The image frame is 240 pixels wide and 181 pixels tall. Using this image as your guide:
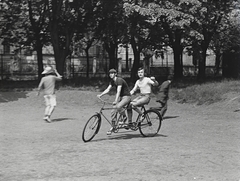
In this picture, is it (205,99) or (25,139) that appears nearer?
(25,139)

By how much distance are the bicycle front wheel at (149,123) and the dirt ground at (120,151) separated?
217mm

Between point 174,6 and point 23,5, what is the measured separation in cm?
1390

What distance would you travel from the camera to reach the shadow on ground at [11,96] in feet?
75.1

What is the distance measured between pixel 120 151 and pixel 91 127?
141 cm

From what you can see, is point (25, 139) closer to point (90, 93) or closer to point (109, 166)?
point (109, 166)

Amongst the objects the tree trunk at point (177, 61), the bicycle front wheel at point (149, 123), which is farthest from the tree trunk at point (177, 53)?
the bicycle front wheel at point (149, 123)

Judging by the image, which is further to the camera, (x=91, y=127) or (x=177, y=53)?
(x=177, y=53)

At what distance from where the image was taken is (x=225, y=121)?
15.1m

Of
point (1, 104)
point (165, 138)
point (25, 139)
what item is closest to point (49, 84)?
point (25, 139)

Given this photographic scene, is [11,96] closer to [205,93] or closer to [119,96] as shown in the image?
[205,93]

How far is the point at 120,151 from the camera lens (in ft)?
30.8

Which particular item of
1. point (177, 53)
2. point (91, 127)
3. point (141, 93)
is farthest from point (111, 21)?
point (91, 127)

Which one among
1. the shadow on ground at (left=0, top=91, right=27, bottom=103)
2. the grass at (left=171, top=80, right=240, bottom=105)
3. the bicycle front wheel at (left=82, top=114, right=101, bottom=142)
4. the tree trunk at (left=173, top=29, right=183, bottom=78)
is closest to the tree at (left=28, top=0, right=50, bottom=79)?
the shadow on ground at (left=0, top=91, right=27, bottom=103)

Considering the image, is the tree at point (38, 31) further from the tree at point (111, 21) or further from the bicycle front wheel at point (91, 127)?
the bicycle front wheel at point (91, 127)
